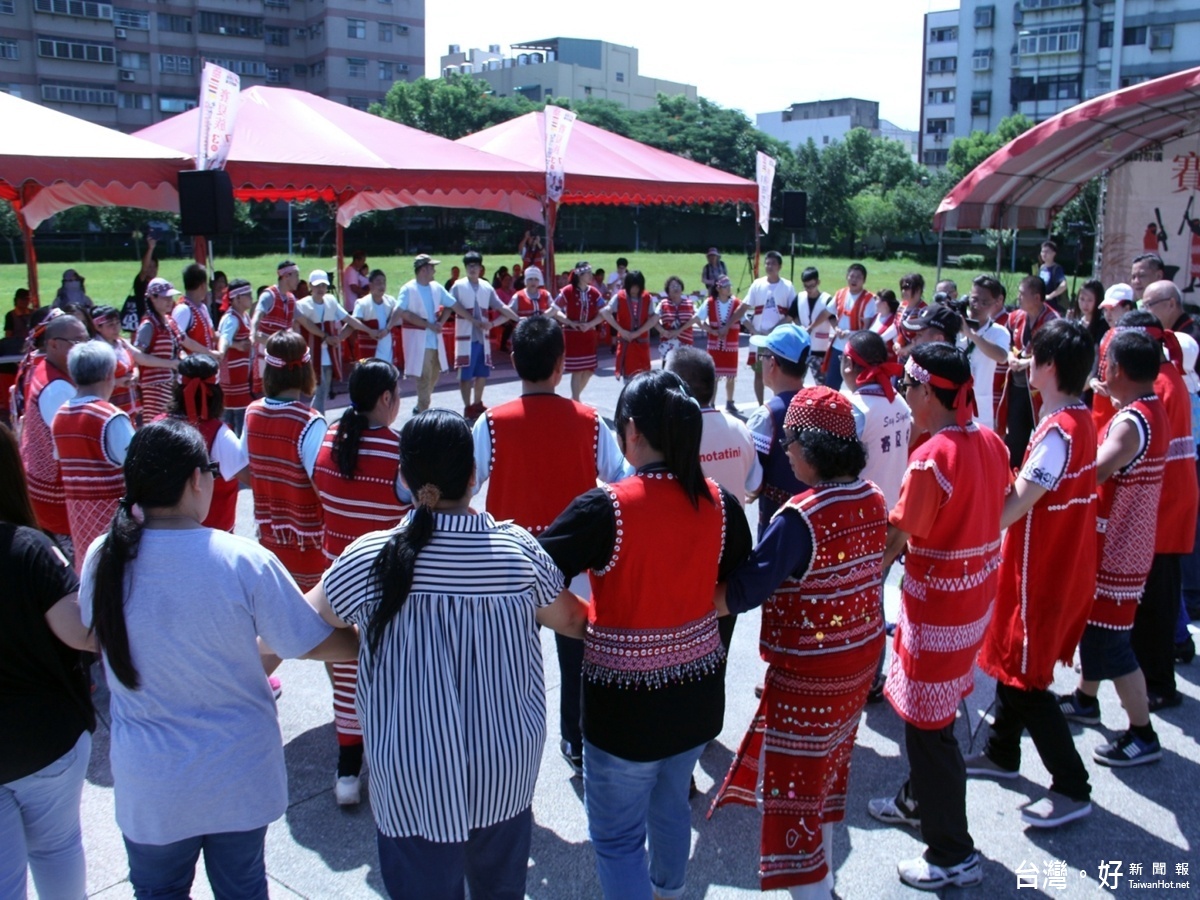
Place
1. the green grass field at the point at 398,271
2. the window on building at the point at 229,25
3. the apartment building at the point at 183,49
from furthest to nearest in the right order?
the window on building at the point at 229,25 < the apartment building at the point at 183,49 < the green grass field at the point at 398,271

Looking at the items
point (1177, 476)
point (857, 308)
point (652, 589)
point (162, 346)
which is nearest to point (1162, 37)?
point (857, 308)

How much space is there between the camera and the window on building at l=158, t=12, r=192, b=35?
63.7 metres

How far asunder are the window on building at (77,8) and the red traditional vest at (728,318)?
61.5m

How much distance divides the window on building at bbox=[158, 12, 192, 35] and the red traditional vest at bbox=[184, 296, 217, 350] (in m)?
65.6

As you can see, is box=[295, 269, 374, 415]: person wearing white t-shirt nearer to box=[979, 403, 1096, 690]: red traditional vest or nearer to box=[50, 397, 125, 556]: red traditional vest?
box=[50, 397, 125, 556]: red traditional vest

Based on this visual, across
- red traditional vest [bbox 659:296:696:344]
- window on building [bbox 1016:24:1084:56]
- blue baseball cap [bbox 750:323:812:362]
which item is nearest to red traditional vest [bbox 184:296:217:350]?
red traditional vest [bbox 659:296:696:344]

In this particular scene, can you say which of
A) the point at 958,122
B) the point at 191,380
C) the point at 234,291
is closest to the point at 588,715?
the point at 191,380

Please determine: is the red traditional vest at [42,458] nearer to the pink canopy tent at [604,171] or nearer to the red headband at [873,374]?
the red headband at [873,374]

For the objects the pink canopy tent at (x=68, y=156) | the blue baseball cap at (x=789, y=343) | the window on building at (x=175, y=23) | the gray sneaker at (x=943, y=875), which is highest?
the window on building at (x=175, y=23)

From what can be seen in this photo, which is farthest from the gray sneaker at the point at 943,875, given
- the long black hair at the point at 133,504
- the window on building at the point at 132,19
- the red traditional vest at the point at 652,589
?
the window on building at the point at 132,19

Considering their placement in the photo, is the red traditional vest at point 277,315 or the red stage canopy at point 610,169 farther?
the red stage canopy at point 610,169

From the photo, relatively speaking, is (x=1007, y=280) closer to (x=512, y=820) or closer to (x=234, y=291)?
(x=234, y=291)

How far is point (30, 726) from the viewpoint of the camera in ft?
7.71

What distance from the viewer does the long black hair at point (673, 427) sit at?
2498mm
